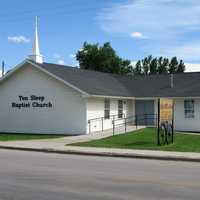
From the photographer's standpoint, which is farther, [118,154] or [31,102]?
[31,102]

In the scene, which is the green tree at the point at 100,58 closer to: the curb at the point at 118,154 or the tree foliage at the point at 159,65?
the tree foliage at the point at 159,65

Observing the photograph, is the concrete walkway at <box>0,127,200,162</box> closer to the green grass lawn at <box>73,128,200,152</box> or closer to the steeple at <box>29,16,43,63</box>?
the green grass lawn at <box>73,128,200,152</box>

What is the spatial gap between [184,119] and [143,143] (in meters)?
12.4

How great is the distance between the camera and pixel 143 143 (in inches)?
977

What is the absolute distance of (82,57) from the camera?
71125mm

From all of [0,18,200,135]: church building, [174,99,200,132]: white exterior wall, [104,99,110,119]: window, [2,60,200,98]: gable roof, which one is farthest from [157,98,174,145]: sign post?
[174,99,200,132]: white exterior wall

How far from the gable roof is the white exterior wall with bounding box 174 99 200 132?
757 mm

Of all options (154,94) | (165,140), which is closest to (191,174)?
(165,140)

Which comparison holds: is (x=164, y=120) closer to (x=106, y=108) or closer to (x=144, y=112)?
(x=106, y=108)

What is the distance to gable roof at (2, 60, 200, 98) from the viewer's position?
32906mm

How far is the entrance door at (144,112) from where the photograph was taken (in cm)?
3892

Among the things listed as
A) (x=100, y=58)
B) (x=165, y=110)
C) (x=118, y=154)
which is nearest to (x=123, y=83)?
(x=165, y=110)

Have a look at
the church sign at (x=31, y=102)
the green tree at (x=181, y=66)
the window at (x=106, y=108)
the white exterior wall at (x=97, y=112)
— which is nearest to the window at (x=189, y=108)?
the white exterior wall at (x=97, y=112)

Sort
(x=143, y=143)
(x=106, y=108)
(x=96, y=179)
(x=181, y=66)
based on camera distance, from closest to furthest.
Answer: (x=96, y=179) < (x=143, y=143) < (x=106, y=108) < (x=181, y=66)
